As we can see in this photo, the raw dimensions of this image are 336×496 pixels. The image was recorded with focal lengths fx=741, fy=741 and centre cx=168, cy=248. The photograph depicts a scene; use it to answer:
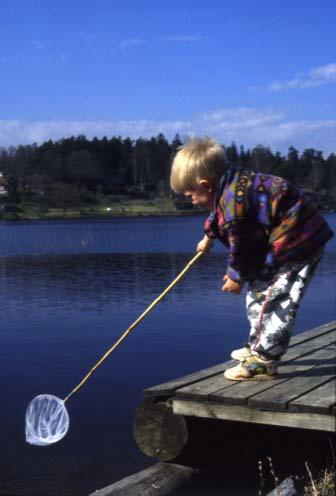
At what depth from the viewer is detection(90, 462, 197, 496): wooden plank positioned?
497 cm

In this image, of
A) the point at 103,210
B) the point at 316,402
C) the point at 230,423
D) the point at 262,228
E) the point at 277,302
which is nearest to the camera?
the point at 316,402

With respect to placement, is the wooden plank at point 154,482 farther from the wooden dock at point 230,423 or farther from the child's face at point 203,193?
the child's face at point 203,193

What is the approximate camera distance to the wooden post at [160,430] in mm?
5031

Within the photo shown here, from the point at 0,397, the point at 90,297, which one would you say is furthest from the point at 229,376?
the point at 90,297

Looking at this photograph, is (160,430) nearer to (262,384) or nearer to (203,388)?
(203,388)

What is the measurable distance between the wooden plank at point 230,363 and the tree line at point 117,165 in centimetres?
10260

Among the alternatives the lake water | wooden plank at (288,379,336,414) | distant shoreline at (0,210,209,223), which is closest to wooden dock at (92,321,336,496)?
wooden plank at (288,379,336,414)

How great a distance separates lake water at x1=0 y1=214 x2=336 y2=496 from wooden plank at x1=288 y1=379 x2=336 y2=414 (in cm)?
222

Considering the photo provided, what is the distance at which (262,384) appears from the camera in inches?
195

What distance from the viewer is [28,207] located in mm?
96000

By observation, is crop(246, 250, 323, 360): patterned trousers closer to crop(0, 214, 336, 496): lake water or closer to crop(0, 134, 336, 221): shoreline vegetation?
crop(0, 214, 336, 496): lake water

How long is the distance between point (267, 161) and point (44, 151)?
37906 mm

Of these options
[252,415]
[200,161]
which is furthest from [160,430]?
[200,161]

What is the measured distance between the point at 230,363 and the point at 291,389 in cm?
113
